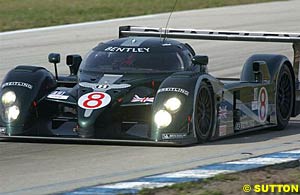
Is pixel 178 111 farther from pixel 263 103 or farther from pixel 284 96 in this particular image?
pixel 284 96

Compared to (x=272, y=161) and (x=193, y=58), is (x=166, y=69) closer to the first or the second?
(x=193, y=58)

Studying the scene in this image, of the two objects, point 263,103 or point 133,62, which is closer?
point 133,62

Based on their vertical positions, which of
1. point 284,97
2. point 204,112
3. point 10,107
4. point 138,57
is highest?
point 138,57

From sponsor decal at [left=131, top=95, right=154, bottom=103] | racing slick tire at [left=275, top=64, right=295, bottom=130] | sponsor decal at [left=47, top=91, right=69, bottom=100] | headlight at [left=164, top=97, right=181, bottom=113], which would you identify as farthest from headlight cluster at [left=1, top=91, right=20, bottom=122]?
racing slick tire at [left=275, top=64, right=295, bottom=130]

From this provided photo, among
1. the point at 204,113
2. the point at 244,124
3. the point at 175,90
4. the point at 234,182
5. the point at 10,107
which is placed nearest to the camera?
the point at 234,182

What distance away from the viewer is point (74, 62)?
1344cm

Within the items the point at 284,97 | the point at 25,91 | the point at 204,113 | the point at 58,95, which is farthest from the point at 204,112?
the point at 284,97

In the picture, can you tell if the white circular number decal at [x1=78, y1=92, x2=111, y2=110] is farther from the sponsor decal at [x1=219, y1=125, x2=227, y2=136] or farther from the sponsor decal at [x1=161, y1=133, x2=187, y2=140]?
the sponsor decal at [x1=219, y1=125, x2=227, y2=136]

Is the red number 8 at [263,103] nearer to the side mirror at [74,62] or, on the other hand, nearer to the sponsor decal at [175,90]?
the sponsor decal at [175,90]

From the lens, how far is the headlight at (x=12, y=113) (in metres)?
11.8

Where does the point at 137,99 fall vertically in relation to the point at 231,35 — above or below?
below

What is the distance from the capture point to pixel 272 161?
10000 mm

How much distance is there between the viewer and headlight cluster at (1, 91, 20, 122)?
465 inches

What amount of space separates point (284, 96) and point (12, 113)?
13.2ft
